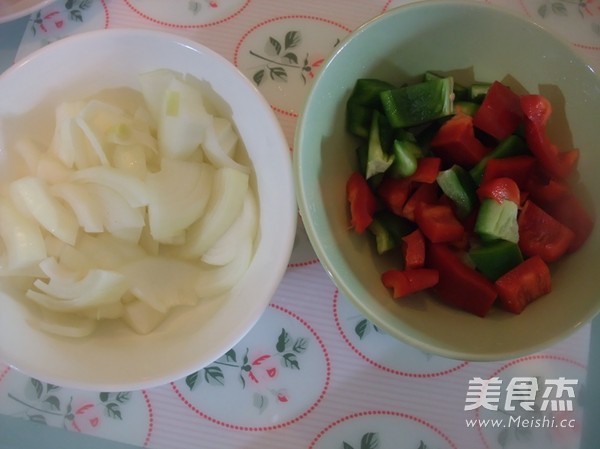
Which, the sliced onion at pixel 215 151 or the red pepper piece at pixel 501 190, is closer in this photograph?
the red pepper piece at pixel 501 190

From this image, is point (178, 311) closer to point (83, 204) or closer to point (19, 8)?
point (83, 204)

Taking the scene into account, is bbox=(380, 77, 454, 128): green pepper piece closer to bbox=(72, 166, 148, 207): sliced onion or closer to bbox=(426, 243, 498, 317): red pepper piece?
bbox=(426, 243, 498, 317): red pepper piece

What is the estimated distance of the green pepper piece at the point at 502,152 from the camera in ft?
3.35

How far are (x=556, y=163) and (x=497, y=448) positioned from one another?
0.54 metres

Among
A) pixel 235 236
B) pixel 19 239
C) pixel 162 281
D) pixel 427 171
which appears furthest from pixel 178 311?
pixel 427 171

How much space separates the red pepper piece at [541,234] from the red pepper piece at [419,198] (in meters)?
0.16

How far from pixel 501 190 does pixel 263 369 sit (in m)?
0.54

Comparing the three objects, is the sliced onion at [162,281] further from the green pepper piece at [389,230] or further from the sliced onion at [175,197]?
the green pepper piece at [389,230]

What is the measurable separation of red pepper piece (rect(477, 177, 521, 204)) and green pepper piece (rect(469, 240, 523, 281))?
0.25ft

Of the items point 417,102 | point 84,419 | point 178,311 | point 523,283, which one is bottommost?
point 84,419

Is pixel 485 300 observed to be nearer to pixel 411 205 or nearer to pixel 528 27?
pixel 411 205

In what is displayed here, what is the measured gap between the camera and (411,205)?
1.02 m

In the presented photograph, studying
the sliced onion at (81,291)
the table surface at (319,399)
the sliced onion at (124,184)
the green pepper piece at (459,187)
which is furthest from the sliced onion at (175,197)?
the green pepper piece at (459,187)

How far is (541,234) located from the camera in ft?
3.33
